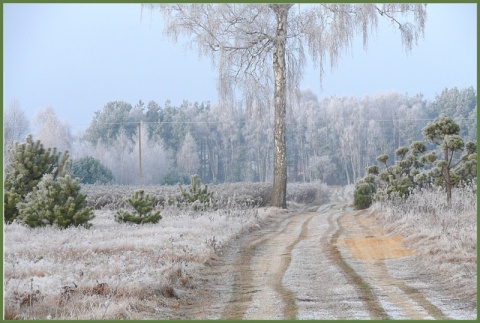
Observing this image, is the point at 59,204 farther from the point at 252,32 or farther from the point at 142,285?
the point at 252,32

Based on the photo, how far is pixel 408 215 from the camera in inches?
596

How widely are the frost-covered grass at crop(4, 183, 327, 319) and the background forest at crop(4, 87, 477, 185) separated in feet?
125

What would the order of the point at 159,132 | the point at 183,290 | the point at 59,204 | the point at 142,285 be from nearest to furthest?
the point at 142,285, the point at 183,290, the point at 59,204, the point at 159,132

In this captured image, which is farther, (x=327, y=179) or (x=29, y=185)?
(x=327, y=179)

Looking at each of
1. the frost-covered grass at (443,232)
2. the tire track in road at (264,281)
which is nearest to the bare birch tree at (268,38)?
the frost-covered grass at (443,232)

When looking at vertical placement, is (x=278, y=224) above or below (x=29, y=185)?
below

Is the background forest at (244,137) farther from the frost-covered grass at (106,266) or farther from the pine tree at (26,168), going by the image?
the frost-covered grass at (106,266)

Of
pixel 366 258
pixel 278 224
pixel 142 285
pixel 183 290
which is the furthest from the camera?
pixel 278 224

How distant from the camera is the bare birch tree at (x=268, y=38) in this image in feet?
72.3

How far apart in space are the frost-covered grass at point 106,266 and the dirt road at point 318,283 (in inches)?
15.7

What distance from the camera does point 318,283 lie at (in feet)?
27.8

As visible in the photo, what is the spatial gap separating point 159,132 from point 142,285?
57.1 meters

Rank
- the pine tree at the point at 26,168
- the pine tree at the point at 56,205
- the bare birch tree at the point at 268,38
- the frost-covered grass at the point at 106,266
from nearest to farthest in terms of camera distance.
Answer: the frost-covered grass at the point at 106,266 → the pine tree at the point at 56,205 → the pine tree at the point at 26,168 → the bare birch tree at the point at 268,38

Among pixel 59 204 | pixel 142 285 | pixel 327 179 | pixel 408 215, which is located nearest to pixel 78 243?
pixel 59 204
